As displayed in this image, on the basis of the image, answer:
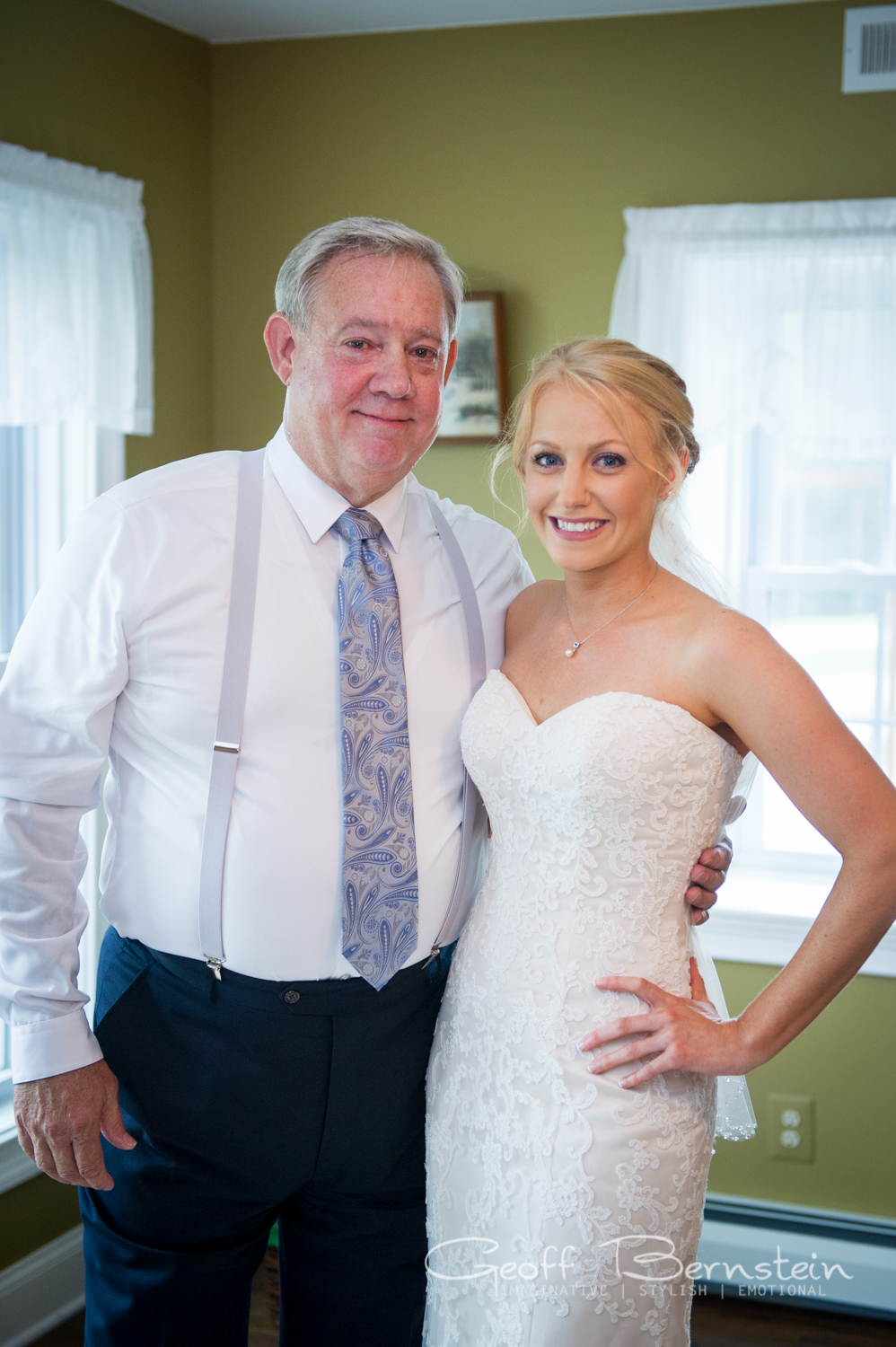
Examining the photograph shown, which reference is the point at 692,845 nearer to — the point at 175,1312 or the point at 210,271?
the point at 175,1312

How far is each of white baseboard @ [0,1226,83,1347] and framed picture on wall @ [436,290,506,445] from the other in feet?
7.32

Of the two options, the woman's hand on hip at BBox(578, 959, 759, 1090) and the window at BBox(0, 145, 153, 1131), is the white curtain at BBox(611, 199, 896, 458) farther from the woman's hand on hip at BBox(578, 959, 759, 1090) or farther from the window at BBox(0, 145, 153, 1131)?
the woman's hand on hip at BBox(578, 959, 759, 1090)

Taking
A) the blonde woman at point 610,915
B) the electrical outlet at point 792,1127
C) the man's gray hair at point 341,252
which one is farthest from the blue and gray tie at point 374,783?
the electrical outlet at point 792,1127

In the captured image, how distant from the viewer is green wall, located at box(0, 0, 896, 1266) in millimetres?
2844

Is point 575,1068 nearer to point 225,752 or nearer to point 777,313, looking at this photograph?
point 225,752

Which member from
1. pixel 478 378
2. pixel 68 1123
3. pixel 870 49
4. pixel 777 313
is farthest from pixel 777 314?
pixel 68 1123

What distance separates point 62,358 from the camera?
2.55m

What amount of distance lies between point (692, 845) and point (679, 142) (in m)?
2.14

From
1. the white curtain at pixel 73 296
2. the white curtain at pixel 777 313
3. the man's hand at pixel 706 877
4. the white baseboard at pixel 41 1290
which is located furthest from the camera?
the white curtain at pixel 777 313

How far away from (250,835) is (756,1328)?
2.08 meters

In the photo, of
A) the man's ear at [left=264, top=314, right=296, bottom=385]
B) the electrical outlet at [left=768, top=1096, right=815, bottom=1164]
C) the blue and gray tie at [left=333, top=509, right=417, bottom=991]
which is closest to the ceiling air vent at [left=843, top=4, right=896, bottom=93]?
the man's ear at [left=264, top=314, right=296, bottom=385]

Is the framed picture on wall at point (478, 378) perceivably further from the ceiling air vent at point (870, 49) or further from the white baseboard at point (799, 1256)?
the white baseboard at point (799, 1256)

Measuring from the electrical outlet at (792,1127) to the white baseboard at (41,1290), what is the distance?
5.71 feet

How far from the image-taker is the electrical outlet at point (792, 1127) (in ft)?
9.77
